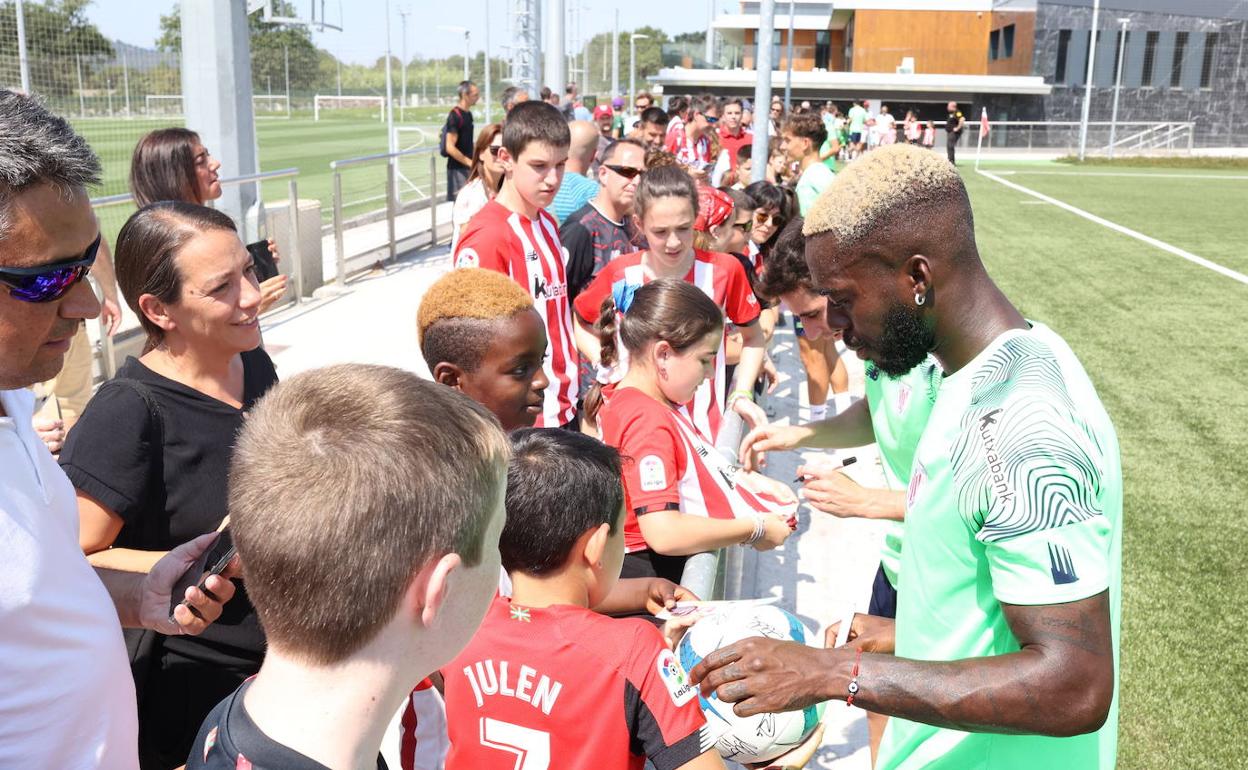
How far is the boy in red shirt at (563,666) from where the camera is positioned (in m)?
2.15

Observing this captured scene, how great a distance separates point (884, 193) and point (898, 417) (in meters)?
1.53

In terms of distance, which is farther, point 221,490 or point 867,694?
point 221,490

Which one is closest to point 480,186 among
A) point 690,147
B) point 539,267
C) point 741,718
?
point 539,267

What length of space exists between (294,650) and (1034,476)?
127cm

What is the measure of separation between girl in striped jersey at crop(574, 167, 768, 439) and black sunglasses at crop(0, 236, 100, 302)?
3.38 m

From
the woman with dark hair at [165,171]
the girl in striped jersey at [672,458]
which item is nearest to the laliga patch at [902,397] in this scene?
the girl in striped jersey at [672,458]

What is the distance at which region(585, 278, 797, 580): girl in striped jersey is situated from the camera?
3250mm

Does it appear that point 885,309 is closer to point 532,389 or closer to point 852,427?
point 532,389

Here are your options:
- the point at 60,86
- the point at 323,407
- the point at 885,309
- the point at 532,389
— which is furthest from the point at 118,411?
the point at 60,86

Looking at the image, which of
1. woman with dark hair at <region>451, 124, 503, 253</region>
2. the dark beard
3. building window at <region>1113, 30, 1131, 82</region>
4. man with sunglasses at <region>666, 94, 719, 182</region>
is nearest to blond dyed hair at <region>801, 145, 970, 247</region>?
the dark beard

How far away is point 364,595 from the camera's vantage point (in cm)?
137

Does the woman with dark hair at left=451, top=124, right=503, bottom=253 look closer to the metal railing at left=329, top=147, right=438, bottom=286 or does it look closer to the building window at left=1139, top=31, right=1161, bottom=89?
the metal railing at left=329, top=147, right=438, bottom=286

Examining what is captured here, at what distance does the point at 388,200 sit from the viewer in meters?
14.5

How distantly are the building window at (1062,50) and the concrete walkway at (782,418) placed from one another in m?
54.2
